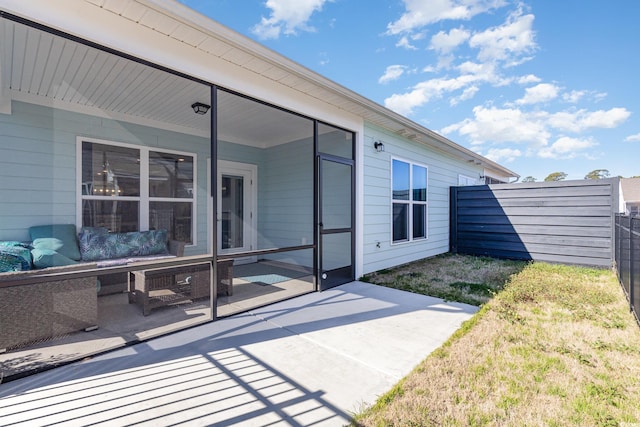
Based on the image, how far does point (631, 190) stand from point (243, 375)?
109 feet

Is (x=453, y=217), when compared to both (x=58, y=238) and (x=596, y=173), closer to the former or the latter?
(x=58, y=238)

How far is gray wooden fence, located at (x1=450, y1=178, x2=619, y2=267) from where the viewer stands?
5.81 m

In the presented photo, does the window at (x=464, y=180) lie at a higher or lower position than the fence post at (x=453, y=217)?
higher

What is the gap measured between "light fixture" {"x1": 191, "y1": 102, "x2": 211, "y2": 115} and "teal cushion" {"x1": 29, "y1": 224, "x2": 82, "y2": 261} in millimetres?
2401

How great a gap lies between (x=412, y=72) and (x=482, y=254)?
18.4ft

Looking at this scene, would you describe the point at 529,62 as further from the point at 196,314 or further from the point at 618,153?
the point at 618,153

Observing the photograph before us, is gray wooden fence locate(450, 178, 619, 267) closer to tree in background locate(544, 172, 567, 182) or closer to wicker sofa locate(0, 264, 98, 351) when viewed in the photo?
wicker sofa locate(0, 264, 98, 351)

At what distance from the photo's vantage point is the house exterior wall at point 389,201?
203 inches

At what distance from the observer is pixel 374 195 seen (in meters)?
5.30

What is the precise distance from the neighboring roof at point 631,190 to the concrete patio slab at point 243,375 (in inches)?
1173

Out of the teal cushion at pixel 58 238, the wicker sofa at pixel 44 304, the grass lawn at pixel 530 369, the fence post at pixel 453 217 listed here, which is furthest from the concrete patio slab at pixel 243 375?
the fence post at pixel 453 217

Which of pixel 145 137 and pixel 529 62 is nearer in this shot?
pixel 145 137

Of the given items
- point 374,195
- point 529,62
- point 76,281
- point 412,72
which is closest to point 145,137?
point 76,281

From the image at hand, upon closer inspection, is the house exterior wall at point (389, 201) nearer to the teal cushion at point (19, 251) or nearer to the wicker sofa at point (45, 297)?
the wicker sofa at point (45, 297)
